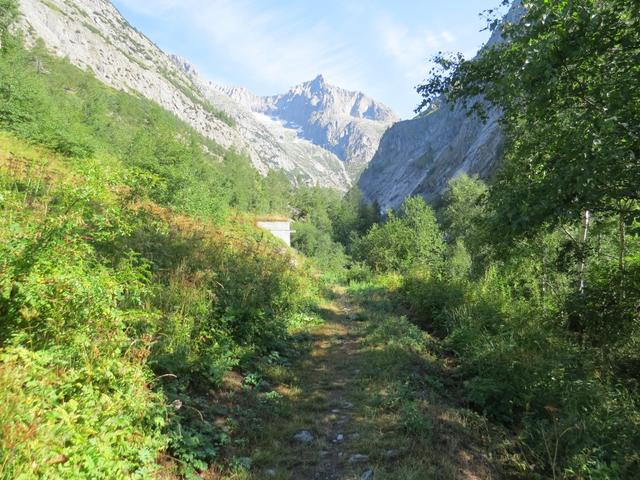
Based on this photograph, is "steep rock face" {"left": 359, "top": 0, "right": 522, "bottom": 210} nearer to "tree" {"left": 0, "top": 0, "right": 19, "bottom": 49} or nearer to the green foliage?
the green foliage

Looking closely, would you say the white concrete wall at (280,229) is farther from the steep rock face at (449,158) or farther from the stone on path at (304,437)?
the stone on path at (304,437)

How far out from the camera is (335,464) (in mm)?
4445

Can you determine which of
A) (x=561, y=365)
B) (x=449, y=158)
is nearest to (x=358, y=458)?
(x=561, y=365)

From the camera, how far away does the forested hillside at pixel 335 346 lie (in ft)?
11.8

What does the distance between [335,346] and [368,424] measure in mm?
4242

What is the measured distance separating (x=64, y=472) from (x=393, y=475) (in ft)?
10.0

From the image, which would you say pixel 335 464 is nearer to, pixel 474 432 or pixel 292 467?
pixel 292 467

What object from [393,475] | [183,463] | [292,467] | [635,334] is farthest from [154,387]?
[635,334]

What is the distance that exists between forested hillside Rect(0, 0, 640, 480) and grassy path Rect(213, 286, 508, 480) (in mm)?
34

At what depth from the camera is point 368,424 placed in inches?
208

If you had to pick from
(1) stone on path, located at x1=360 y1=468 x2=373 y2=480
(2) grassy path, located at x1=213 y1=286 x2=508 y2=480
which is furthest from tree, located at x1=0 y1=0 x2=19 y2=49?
(1) stone on path, located at x1=360 y1=468 x2=373 y2=480

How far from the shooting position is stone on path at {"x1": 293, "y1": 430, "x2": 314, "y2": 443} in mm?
4953

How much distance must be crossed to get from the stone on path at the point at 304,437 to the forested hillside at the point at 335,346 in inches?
1.1

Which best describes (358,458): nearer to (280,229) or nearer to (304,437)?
(304,437)
